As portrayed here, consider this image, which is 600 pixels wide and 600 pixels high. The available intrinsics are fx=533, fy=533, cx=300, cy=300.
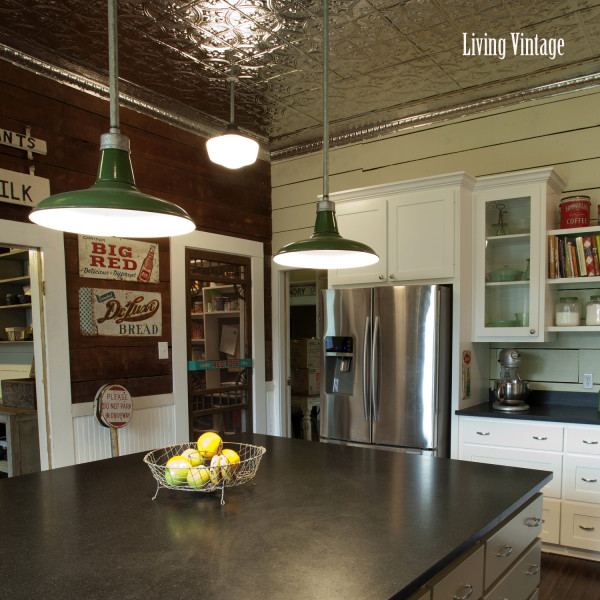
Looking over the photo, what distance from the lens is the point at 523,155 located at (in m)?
3.53

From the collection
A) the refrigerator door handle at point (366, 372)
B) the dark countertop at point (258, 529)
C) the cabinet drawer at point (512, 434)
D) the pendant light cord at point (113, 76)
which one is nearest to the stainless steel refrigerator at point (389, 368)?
the refrigerator door handle at point (366, 372)

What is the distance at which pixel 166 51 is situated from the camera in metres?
3.00

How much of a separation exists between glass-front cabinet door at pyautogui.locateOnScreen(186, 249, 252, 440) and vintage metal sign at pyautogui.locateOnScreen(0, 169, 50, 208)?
3.86 feet

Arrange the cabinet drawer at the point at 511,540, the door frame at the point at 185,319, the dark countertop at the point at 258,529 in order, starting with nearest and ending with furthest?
the dark countertop at the point at 258,529 < the cabinet drawer at the point at 511,540 < the door frame at the point at 185,319

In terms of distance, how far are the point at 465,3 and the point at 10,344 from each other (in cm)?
468

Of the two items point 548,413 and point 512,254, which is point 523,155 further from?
point 548,413

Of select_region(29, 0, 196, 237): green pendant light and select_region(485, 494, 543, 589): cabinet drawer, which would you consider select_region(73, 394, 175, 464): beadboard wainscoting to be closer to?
select_region(29, 0, 196, 237): green pendant light

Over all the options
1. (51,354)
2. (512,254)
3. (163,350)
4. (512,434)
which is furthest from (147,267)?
(512,434)

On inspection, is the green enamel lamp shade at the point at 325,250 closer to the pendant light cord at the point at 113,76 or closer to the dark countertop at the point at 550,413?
the pendant light cord at the point at 113,76

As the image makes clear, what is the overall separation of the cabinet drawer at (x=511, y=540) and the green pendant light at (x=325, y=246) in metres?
1.00

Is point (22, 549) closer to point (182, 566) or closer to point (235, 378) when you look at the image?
point (182, 566)

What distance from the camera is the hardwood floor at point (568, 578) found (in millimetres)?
2565

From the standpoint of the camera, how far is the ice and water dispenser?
3.53 meters

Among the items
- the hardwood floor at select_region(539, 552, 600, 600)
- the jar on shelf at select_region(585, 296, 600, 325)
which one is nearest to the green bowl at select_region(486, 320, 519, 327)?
the jar on shelf at select_region(585, 296, 600, 325)
